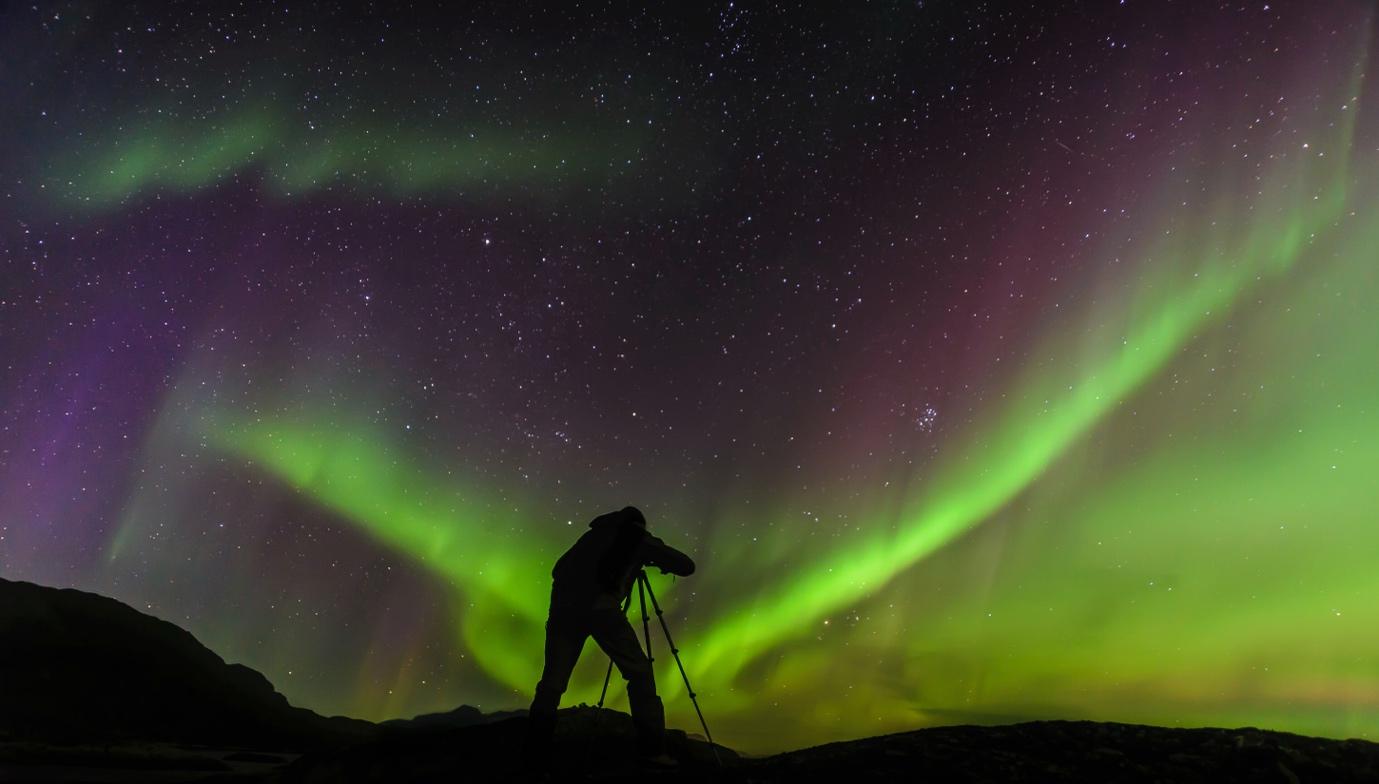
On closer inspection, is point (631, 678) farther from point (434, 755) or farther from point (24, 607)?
point (24, 607)

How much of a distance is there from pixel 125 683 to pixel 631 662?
9840cm

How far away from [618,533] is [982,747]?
501 cm

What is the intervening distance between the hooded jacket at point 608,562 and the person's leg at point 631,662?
22cm

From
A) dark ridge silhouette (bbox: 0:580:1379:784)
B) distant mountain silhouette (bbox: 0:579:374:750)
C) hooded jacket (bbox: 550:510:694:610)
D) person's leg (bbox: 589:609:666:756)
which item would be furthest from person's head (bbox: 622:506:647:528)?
distant mountain silhouette (bbox: 0:579:374:750)

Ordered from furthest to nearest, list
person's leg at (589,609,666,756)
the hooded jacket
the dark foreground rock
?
the hooded jacket
person's leg at (589,609,666,756)
the dark foreground rock

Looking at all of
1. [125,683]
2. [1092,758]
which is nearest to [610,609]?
[1092,758]

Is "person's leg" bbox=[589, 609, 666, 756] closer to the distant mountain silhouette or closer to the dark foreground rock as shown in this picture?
the dark foreground rock

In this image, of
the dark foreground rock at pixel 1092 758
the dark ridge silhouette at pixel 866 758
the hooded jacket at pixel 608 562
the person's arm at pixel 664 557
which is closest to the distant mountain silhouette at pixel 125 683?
the dark ridge silhouette at pixel 866 758

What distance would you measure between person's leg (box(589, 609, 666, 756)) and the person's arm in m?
0.83

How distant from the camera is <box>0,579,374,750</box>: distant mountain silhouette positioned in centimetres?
6738

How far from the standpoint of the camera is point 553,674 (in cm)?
911

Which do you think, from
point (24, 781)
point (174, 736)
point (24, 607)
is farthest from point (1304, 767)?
point (24, 607)

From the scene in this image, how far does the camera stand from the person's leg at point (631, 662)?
905cm

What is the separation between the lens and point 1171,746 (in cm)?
750
